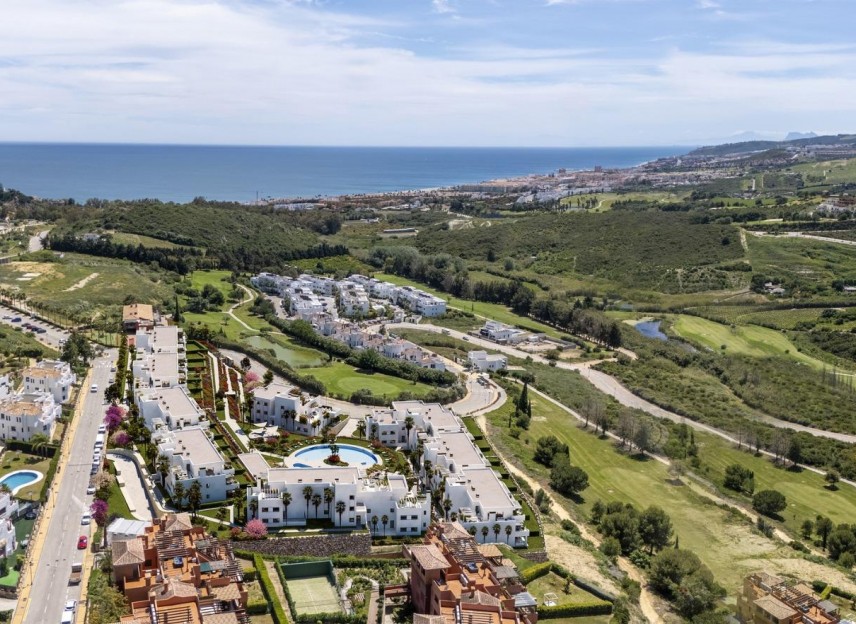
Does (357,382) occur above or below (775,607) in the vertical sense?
above

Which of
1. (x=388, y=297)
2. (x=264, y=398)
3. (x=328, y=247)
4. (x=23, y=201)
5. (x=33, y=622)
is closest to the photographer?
(x=33, y=622)

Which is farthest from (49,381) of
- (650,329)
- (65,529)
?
(650,329)

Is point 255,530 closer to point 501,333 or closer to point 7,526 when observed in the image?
point 7,526

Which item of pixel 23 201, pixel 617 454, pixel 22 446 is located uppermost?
pixel 23 201

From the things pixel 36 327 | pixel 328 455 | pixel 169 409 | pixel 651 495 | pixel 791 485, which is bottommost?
pixel 791 485

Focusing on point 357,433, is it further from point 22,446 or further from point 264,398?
point 22,446

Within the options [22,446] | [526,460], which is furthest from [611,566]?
[22,446]
